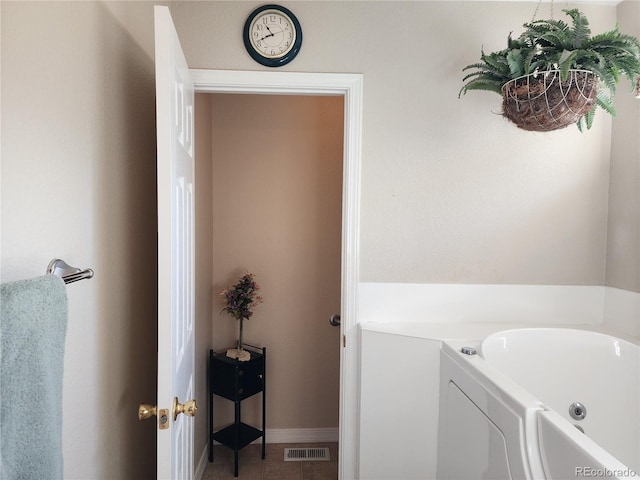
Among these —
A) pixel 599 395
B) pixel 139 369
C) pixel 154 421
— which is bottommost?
pixel 154 421

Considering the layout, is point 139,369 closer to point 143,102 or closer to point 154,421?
point 154,421

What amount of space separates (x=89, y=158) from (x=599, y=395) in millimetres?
1992

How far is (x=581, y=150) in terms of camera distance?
Result: 74.2 inches

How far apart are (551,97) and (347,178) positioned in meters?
0.82

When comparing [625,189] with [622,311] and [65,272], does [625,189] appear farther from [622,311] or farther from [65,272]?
[65,272]

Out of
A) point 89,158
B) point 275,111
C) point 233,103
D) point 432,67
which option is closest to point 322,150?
point 275,111

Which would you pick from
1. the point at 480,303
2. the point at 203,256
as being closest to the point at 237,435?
the point at 203,256

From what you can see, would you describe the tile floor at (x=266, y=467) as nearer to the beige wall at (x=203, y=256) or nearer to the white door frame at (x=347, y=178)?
the beige wall at (x=203, y=256)

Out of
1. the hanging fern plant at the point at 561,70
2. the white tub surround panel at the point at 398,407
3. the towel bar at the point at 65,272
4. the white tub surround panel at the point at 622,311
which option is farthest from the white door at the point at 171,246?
the white tub surround panel at the point at 622,311

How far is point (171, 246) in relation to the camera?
3.74 ft

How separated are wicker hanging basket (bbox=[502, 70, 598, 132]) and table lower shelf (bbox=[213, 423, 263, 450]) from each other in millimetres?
2289

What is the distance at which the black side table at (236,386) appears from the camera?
2480mm

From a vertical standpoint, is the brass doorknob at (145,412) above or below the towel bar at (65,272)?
below

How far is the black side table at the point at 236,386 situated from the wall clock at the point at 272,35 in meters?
1.74
